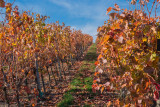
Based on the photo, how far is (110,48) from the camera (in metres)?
2.17

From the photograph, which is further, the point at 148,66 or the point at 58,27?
the point at 58,27

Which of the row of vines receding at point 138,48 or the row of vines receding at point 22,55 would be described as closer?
the row of vines receding at point 138,48

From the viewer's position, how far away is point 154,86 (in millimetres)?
1919

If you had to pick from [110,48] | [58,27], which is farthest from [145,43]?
[58,27]

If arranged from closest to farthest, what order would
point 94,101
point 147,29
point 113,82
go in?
point 147,29
point 113,82
point 94,101

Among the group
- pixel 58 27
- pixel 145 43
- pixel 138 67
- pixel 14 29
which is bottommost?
pixel 138 67

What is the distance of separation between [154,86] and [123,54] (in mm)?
683

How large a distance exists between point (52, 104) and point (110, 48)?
4.45 m

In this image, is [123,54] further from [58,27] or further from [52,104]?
[58,27]

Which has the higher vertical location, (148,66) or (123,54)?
(123,54)

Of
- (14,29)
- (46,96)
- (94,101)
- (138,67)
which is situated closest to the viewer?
(138,67)

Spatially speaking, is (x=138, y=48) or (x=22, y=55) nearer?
(x=138, y=48)

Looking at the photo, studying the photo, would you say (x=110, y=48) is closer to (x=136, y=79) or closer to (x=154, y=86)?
(x=136, y=79)

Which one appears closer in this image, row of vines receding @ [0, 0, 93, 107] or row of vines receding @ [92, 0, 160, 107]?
row of vines receding @ [92, 0, 160, 107]
